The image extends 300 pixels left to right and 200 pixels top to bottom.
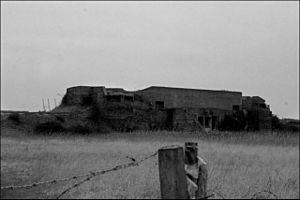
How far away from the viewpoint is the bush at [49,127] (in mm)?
20391

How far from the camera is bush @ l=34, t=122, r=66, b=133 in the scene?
20391 mm

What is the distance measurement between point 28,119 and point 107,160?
13023mm

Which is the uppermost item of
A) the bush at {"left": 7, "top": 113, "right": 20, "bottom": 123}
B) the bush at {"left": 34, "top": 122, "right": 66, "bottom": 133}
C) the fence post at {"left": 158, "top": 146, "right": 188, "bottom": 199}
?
the fence post at {"left": 158, "top": 146, "right": 188, "bottom": 199}

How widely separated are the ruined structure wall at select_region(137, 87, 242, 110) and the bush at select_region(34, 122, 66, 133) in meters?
7.25

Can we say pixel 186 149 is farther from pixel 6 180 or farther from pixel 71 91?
pixel 71 91

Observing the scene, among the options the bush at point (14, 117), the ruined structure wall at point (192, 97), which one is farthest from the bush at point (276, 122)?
the bush at point (14, 117)

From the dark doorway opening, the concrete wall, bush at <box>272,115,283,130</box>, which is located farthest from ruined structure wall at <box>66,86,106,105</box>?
bush at <box>272,115,283,130</box>

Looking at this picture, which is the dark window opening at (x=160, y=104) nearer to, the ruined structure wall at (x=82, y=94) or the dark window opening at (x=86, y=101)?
the ruined structure wall at (x=82, y=94)

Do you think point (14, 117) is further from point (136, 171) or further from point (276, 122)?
point (276, 122)

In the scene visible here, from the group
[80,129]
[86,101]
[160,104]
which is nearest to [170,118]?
[160,104]

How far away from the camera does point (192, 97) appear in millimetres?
28438

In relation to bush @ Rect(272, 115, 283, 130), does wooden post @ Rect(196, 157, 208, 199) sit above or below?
above

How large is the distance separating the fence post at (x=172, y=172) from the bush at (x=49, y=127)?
1769 centimetres

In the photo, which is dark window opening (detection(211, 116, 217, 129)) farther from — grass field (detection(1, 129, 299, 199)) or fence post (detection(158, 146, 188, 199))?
fence post (detection(158, 146, 188, 199))
